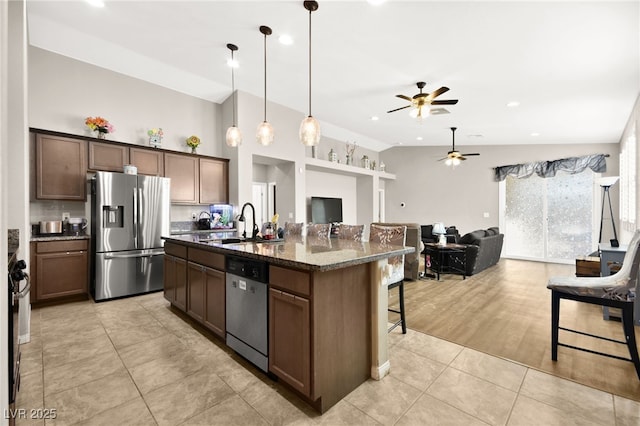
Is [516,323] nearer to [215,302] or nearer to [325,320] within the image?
[325,320]

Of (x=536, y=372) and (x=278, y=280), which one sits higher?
(x=278, y=280)

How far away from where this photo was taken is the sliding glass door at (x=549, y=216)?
22.1 feet

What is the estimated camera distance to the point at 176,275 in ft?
10.5

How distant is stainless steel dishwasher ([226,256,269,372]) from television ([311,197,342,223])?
199 inches

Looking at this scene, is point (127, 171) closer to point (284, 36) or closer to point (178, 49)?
point (178, 49)

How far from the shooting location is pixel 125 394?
1873mm

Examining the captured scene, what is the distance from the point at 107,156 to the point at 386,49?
408 cm

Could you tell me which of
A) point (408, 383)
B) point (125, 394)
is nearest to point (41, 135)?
point (125, 394)

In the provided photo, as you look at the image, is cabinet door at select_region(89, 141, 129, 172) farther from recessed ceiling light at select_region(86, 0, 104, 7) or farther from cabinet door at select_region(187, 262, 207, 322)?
cabinet door at select_region(187, 262, 207, 322)

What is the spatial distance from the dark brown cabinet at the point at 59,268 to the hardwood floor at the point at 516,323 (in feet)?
13.2

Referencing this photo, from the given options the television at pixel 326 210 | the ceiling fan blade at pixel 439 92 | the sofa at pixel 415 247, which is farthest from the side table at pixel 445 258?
the television at pixel 326 210

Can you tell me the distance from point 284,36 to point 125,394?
3760 mm

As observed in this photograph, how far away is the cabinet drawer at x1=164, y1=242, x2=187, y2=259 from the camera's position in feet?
9.90

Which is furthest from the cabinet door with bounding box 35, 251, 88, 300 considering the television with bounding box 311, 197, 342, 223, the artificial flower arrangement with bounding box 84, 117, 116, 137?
the television with bounding box 311, 197, 342, 223
